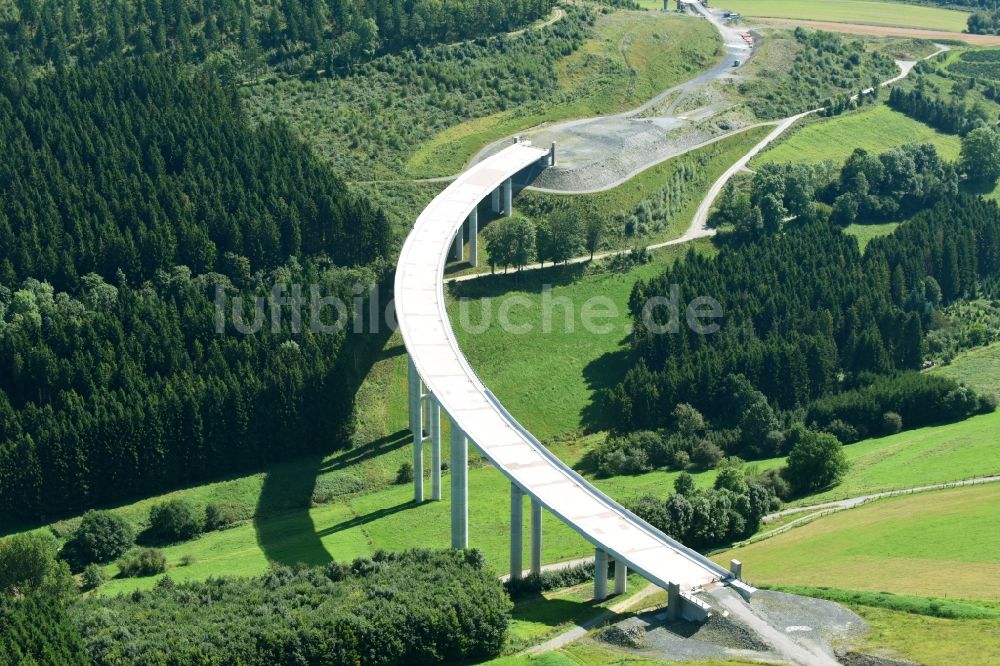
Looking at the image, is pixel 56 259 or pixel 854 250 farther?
pixel 854 250

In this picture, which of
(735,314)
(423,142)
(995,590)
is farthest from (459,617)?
(423,142)

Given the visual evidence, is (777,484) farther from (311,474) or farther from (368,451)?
(311,474)

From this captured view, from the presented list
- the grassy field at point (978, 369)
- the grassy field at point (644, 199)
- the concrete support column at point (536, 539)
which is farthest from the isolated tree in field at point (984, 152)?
the concrete support column at point (536, 539)

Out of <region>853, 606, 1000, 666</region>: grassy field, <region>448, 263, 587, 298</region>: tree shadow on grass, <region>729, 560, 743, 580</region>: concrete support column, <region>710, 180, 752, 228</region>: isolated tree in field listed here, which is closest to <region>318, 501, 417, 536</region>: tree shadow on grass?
<region>448, 263, 587, 298</region>: tree shadow on grass

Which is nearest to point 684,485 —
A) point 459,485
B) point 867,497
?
point 867,497

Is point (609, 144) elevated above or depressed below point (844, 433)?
above

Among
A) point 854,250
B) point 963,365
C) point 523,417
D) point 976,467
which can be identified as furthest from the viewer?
point 854,250

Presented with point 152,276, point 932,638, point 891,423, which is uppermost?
point 152,276

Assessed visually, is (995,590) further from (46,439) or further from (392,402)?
(46,439)

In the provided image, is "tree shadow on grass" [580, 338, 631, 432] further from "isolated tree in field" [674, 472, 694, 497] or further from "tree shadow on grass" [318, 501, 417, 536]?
"tree shadow on grass" [318, 501, 417, 536]
